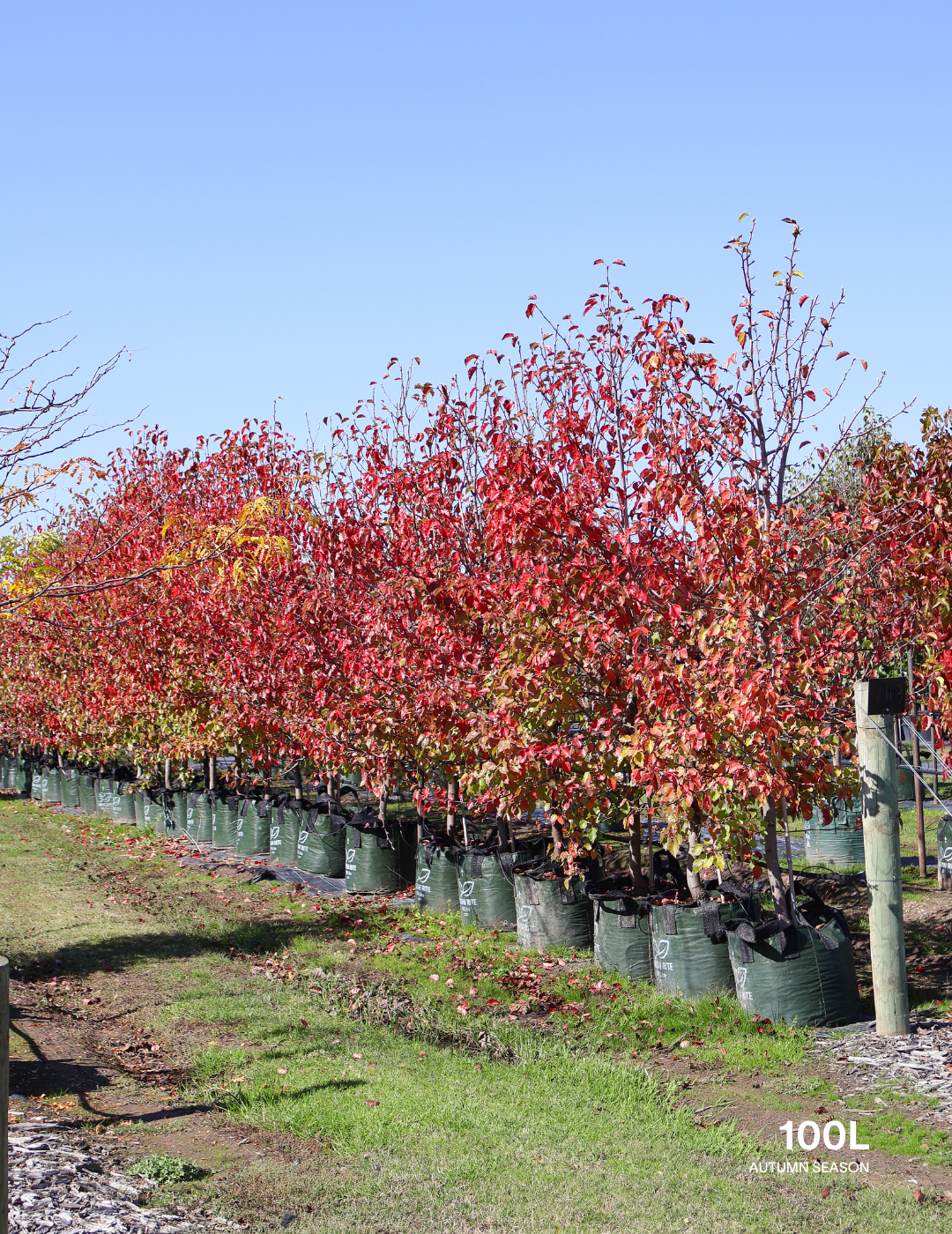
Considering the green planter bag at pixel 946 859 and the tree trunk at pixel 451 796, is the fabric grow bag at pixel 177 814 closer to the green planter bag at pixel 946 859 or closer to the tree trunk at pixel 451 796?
the tree trunk at pixel 451 796

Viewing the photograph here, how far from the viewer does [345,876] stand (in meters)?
13.2

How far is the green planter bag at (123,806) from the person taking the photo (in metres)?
21.2

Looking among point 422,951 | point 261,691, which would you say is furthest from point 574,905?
point 261,691

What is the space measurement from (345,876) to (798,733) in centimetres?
755

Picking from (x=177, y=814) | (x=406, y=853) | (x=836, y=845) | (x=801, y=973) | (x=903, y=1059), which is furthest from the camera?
(x=177, y=814)

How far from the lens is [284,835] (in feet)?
49.4

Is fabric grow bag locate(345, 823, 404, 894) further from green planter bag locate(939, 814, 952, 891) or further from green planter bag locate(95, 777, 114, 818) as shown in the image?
green planter bag locate(95, 777, 114, 818)

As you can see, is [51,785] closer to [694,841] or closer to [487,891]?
[487,891]

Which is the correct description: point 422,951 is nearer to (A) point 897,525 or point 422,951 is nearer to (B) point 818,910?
(B) point 818,910

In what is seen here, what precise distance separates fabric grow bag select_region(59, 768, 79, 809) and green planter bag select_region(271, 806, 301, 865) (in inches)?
449

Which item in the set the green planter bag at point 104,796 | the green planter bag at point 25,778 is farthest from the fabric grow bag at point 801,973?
the green planter bag at point 25,778

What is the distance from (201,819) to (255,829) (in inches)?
90.0

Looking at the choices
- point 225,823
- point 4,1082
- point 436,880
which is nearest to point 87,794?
point 225,823

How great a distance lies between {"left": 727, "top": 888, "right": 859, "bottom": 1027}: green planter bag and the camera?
6914 millimetres
